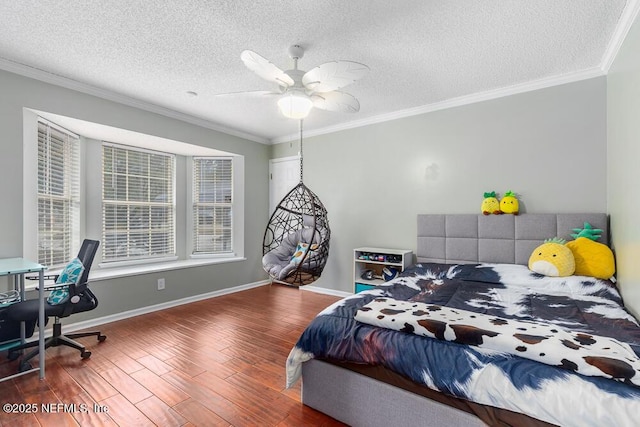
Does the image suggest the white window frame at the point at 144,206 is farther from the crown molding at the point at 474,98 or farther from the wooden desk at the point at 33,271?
the crown molding at the point at 474,98

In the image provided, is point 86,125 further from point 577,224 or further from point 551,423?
point 577,224

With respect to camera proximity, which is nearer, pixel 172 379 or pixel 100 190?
pixel 172 379

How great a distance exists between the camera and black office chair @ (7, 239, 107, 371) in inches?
87.4

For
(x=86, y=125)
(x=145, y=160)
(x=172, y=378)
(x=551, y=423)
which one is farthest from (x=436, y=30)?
(x=145, y=160)

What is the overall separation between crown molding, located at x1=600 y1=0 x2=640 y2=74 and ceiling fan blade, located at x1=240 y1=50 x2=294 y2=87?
230 cm

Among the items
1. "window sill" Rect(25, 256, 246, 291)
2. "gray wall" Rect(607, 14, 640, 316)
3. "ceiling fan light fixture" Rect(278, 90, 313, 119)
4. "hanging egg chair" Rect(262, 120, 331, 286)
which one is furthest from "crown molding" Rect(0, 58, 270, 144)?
"gray wall" Rect(607, 14, 640, 316)

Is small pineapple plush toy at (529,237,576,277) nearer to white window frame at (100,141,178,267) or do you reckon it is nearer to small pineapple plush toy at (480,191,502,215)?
small pineapple plush toy at (480,191,502,215)

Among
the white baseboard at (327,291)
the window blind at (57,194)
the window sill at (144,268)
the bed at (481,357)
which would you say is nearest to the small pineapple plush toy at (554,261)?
the bed at (481,357)

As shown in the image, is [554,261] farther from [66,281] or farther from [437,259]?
[66,281]

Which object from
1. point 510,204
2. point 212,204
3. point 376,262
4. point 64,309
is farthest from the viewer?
point 212,204

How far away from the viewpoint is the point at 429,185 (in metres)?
3.63

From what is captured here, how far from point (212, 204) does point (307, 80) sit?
10.6 feet

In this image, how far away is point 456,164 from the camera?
11.3 feet

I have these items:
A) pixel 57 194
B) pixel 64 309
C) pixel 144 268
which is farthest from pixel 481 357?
pixel 57 194
